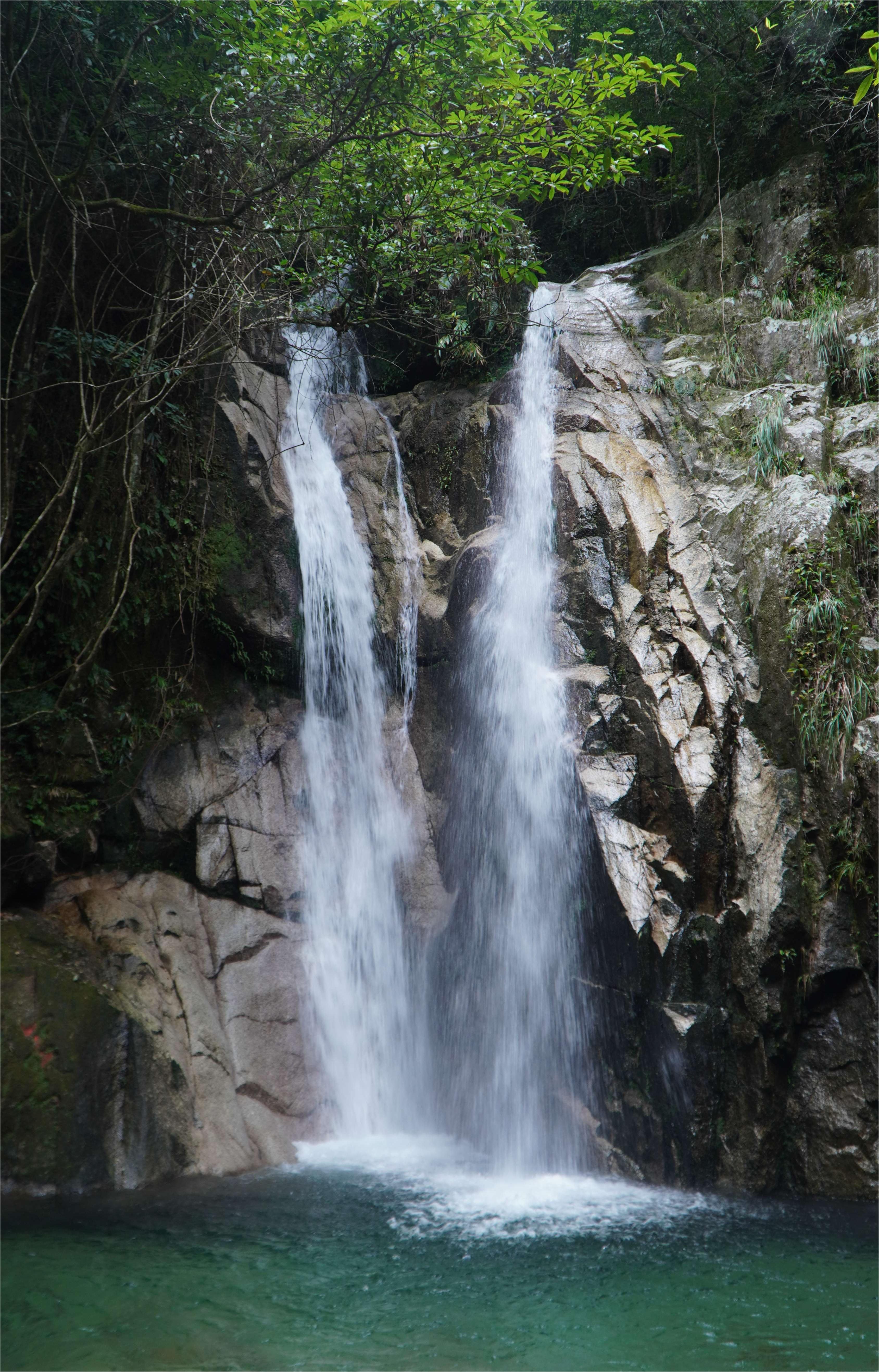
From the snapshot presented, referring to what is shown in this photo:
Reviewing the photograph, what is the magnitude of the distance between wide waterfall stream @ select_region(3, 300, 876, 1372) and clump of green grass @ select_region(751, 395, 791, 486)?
180 cm

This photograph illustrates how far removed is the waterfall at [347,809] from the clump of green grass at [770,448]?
3294 millimetres

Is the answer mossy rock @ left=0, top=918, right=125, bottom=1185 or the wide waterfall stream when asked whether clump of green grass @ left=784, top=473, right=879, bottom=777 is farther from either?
mossy rock @ left=0, top=918, right=125, bottom=1185

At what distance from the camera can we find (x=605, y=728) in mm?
6488

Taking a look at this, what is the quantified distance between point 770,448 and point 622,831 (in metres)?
3.59

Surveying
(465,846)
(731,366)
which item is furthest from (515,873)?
(731,366)

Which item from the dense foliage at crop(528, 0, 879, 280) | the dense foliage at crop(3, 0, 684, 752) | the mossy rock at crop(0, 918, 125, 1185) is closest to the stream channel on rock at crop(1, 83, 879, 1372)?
the mossy rock at crop(0, 918, 125, 1185)

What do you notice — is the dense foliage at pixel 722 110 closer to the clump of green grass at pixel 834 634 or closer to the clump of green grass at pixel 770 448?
the clump of green grass at pixel 770 448

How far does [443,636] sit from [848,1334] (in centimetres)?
566

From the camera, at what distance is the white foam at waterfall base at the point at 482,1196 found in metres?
4.71

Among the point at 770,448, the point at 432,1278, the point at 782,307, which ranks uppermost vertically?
the point at 782,307

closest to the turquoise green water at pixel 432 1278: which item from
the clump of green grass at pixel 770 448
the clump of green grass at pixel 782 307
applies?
the clump of green grass at pixel 770 448

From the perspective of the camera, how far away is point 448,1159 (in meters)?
5.84

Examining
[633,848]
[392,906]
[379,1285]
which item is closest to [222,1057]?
[392,906]

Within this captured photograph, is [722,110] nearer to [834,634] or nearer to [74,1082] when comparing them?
[834,634]
